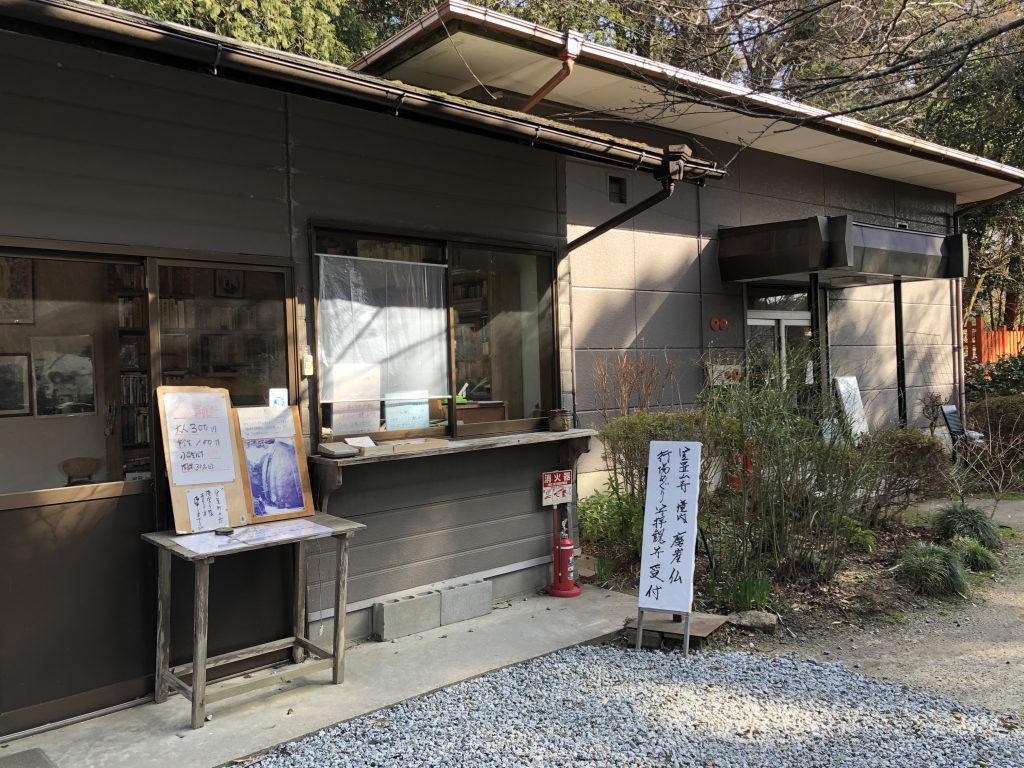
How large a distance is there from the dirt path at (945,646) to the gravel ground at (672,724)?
0.22 meters

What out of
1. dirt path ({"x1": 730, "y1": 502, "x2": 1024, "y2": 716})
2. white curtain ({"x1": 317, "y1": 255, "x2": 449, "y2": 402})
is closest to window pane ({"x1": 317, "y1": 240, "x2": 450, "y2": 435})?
white curtain ({"x1": 317, "y1": 255, "x2": 449, "y2": 402})

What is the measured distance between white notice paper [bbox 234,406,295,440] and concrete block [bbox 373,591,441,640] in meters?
1.29

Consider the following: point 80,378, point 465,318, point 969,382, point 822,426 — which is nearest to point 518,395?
point 465,318

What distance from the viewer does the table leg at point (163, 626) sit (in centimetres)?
393

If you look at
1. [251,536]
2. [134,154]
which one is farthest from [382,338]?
[134,154]

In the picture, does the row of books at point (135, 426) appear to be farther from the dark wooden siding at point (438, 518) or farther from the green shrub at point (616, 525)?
the green shrub at point (616, 525)

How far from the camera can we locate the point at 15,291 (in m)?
3.78

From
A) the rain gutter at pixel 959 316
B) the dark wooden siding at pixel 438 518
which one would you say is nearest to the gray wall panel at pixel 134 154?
the dark wooden siding at pixel 438 518

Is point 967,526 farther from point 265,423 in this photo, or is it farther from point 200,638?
point 200,638

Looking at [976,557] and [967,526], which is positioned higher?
[967,526]

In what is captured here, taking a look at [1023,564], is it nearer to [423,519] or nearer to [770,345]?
[770,345]

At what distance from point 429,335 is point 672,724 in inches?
115

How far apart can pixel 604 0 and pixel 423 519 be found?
819 cm

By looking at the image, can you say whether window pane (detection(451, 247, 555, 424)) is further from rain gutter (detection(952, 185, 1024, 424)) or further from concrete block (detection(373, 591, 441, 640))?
rain gutter (detection(952, 185, 1024, 424))
